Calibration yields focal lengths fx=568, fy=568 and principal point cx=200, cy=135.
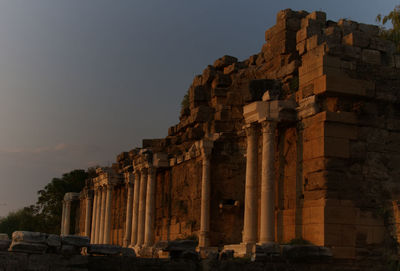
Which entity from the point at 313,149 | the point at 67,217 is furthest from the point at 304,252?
the point at 67,217

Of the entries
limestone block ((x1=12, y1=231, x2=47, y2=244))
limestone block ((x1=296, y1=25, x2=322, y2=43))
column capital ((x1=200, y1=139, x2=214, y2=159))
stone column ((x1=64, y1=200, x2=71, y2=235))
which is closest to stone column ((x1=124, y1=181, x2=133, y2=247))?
column capital ((x1=200, y1=139, x2=214, y2=159))

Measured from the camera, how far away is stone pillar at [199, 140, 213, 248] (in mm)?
21703

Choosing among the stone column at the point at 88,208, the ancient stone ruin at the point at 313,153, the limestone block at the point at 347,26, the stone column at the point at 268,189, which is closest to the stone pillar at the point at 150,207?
the ancient stone ruin at the point at 313,153

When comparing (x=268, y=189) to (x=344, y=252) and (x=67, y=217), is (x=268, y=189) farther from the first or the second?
(x=67, y=217)

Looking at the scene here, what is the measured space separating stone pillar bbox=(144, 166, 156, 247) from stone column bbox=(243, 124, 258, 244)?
1000cm

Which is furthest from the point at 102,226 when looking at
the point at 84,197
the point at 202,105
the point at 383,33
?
the point at 383,33

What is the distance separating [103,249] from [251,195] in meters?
5.66

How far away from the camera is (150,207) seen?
90.3 feet

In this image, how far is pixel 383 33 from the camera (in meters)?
30.8

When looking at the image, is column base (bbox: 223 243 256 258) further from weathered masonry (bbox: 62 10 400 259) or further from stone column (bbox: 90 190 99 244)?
stone column (bbox: 90 190 99 244)

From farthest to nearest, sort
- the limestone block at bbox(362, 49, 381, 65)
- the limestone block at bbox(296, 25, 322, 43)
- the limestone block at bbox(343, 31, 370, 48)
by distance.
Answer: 1. the limestone block at bbox(296, 25, 322, 43)
2. the limestone block at bbox(362, 49, 381, 65)
3. the limestone block at bbox(343, 31, 370, 48)

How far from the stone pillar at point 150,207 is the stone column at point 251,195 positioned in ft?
32.8

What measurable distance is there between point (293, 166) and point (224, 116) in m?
6.63

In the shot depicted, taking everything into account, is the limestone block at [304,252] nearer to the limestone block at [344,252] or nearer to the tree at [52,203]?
the limestone block at [344,252]
